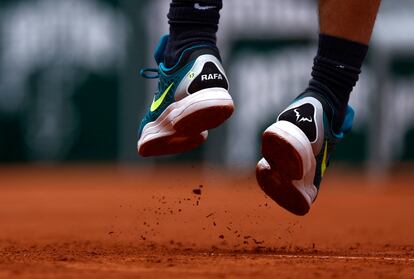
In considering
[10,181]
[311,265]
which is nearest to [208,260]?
[311,265]

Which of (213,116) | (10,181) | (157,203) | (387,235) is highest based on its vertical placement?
(213,116)

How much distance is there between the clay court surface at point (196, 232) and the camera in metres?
2.55

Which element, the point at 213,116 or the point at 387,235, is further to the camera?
the point at 387,235

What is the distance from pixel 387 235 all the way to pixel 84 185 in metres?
4.90

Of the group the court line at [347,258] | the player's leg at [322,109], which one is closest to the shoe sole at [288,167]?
the player's leg at [322,109]

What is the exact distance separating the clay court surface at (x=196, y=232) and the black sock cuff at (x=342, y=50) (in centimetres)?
60

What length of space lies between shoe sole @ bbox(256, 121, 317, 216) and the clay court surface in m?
0.18

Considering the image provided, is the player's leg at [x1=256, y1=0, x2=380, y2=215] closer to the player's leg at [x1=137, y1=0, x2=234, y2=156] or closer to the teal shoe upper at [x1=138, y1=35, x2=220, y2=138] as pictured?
the player's leg at [x1=137, y1=0, x2=234, y2=156]

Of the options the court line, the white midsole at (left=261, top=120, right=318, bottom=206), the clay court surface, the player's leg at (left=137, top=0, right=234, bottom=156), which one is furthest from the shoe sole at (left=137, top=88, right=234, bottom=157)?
the court line

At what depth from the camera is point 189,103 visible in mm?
2785

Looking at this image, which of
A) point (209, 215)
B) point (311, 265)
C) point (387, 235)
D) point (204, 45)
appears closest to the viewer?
point (311, 265)

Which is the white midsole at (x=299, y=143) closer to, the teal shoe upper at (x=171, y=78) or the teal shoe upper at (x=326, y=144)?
the teal shoe upper at (x=326, y=144)

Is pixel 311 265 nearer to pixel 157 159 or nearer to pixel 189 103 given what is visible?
pixel 189 103

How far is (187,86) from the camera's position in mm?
2840
